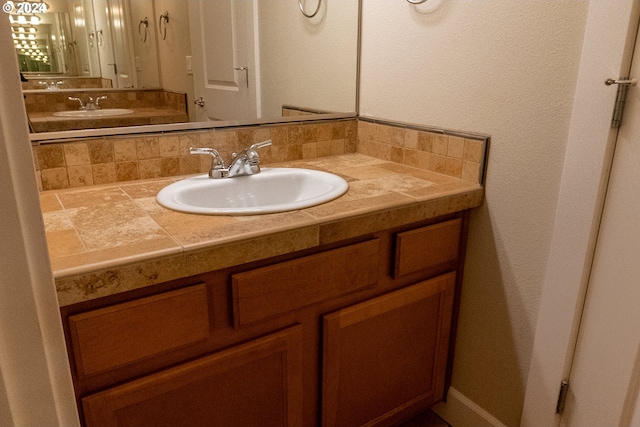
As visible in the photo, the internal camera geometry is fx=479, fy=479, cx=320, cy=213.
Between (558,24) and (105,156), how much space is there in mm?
1201

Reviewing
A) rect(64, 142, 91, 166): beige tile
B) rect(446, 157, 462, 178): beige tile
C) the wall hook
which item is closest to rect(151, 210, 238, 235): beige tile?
rect(64, 142, 91, 166): beige tile

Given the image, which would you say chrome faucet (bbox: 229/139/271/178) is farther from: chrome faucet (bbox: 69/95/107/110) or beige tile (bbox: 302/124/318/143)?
chrome faucet (bbox: 69/95/107/110)

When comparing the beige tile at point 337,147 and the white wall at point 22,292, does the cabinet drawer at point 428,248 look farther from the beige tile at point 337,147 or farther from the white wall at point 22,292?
the white wall at point 22,292

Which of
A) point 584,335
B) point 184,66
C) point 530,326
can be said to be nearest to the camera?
point 584,335

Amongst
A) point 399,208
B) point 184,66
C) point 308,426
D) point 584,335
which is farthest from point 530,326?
point 184,66

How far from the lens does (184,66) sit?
1.45 m

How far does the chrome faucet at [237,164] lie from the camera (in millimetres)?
1386

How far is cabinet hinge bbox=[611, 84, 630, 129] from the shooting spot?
1025 mm

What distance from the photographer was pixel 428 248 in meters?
1.33

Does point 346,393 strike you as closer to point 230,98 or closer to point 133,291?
point 133,291

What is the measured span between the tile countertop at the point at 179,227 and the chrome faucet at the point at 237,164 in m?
0.14

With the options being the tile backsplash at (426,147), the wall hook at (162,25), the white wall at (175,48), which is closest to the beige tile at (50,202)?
the white wall at (175,48)

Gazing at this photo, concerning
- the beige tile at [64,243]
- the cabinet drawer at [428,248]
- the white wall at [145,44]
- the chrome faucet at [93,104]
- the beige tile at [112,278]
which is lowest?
the cabinet drawer at [428,248]

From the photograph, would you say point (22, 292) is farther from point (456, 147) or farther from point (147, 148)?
point (456, 147)
